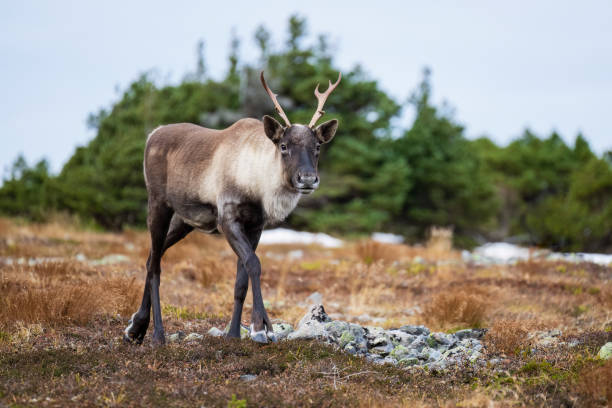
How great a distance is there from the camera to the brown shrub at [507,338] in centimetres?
591

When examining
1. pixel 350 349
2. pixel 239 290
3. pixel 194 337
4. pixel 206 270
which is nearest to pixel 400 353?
pixel 350 349

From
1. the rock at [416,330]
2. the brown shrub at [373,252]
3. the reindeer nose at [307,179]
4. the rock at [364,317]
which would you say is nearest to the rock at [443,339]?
the rock at [416,330]

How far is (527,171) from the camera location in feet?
148

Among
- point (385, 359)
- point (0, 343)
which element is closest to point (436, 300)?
point (385, 359)

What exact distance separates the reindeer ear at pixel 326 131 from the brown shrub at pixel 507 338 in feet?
8.68

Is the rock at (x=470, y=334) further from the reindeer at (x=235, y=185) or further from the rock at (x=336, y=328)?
the reindeer at (x=235, y=185)

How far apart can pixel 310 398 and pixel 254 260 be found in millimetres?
1571

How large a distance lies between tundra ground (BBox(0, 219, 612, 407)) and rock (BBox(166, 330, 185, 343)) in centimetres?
25

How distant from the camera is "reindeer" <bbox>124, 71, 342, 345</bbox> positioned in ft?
18.0

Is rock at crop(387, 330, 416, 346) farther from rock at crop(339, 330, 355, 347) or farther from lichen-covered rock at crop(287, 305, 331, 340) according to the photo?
lichen-covered rock at crop(287, 305, 331, 340)

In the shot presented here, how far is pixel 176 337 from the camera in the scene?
6.27 metres

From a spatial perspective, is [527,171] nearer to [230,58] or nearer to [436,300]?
[230,58]

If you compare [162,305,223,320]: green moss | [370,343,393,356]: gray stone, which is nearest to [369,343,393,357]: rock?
[370,343,393,356]: gray stone

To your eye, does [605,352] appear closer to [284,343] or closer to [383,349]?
[383,349]
